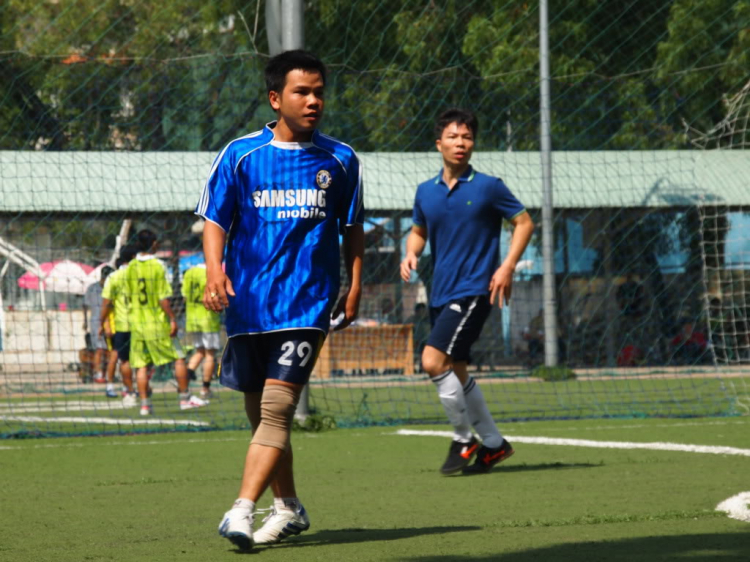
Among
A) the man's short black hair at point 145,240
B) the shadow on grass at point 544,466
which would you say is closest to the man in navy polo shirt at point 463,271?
the shadow on grass at point 544,466

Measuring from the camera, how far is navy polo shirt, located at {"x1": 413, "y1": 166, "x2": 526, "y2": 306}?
24.7 ft

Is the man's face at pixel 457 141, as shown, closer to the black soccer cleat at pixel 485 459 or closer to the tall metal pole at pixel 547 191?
the black soccer cleat at pixel 485 459

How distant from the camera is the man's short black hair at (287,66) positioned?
495cm

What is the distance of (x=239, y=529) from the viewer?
4473mm

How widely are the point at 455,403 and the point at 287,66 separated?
3115 millimetres

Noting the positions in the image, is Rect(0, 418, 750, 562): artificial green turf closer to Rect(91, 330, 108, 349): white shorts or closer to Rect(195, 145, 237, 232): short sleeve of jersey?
Rect(195, 145, 237, 232): short sleeve of jersey

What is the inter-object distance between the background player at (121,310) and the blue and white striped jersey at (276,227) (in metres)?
9.88

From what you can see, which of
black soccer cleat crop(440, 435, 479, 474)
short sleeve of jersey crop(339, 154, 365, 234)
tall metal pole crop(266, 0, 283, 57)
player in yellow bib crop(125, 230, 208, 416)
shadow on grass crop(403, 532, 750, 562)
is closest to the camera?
shadow on grass crop(403, 532, 750, 562)

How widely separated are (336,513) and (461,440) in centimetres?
177

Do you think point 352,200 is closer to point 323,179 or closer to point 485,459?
point 323,179

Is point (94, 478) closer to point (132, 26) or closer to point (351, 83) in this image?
point (351, 83)

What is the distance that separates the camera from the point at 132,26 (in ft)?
74.6

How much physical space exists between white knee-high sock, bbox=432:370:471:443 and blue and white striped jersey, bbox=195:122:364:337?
8.83 feet

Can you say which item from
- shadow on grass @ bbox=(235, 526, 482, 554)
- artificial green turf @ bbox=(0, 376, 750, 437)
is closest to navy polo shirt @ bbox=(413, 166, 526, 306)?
shadow on grass @ bbox=(235, 526, 482, 554)
